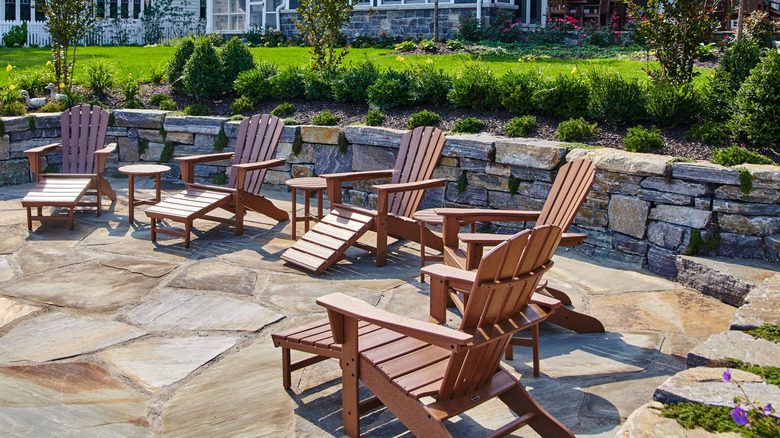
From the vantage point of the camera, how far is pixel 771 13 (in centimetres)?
1092

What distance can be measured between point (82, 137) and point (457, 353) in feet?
17.1

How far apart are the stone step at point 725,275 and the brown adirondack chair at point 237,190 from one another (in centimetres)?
311

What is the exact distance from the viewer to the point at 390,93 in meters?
6.88

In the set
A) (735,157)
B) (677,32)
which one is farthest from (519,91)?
(735,157)

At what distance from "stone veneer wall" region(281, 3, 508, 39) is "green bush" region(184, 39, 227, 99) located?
23.9ft

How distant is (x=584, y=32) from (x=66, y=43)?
9.08 m

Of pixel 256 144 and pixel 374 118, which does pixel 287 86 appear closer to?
pixel 374 118

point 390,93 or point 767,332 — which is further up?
point 390,93

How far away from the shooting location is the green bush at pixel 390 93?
6902 mm

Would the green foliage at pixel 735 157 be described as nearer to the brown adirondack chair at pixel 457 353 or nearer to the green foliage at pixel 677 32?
the green foliage at pixel 677 32

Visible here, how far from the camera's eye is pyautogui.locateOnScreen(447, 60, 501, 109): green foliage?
6.40 m

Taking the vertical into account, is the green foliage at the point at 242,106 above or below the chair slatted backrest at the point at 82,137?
above

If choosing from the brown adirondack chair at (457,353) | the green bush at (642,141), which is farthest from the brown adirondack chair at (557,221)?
the green bush at (642,141)

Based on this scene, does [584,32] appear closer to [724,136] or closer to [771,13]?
[771,13]
